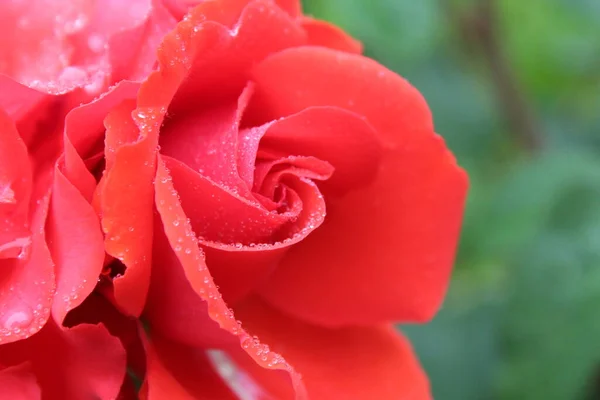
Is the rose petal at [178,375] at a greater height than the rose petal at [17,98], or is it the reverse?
the rose petal at [17,98]

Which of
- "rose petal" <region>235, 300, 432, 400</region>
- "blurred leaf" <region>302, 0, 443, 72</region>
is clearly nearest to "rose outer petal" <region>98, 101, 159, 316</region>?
"rose petal" <region>235, 300, 432, 400</region>

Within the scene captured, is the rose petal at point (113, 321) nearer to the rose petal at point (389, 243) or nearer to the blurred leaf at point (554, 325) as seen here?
the rose petal at point (389, 243)

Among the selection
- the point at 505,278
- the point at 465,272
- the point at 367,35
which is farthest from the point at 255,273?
the point at 465,272

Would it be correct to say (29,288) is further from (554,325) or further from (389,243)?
(554,325)

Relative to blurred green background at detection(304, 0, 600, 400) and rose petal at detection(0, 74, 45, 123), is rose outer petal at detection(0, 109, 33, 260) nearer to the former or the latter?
rose petal at detection(0, 74, 45, 123)

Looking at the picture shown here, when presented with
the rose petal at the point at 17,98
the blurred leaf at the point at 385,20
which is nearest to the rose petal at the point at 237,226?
the rose petal at the point at 17,98

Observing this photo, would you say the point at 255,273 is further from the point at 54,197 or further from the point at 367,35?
the point at 367,35
